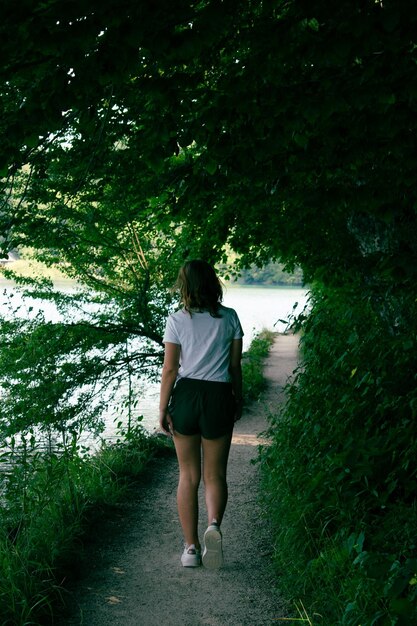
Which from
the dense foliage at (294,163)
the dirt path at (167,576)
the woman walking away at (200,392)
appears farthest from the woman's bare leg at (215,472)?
the dense foliage at (294,163)

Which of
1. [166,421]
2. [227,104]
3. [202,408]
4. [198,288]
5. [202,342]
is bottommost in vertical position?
[166,421]

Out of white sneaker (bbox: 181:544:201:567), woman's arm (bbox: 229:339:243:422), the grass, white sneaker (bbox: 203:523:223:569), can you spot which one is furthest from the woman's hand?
the grass

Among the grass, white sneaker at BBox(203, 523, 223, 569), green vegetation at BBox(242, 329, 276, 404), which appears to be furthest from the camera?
green vegetation at BBox(242, 329, 276, 404)

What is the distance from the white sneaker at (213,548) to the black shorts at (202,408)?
585 mm

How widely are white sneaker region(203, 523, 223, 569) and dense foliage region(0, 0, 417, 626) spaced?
507mm

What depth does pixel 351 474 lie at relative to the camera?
3.98 m

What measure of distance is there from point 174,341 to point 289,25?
204 cm

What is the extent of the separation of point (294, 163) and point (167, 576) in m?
2.99

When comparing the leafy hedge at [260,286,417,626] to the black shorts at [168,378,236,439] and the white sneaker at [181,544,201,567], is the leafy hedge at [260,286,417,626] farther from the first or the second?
the black shorts at [168,378,236,439]

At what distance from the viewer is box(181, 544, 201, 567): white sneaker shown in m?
4.55

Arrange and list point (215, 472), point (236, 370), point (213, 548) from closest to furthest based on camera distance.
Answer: point (213, 548)
point (215, 472)
point (236, 370)

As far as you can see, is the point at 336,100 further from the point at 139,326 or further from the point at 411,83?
the point at 139,326

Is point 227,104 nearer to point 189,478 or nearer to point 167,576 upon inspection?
point 189,478

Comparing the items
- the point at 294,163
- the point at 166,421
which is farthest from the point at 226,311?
the point at 294,163
